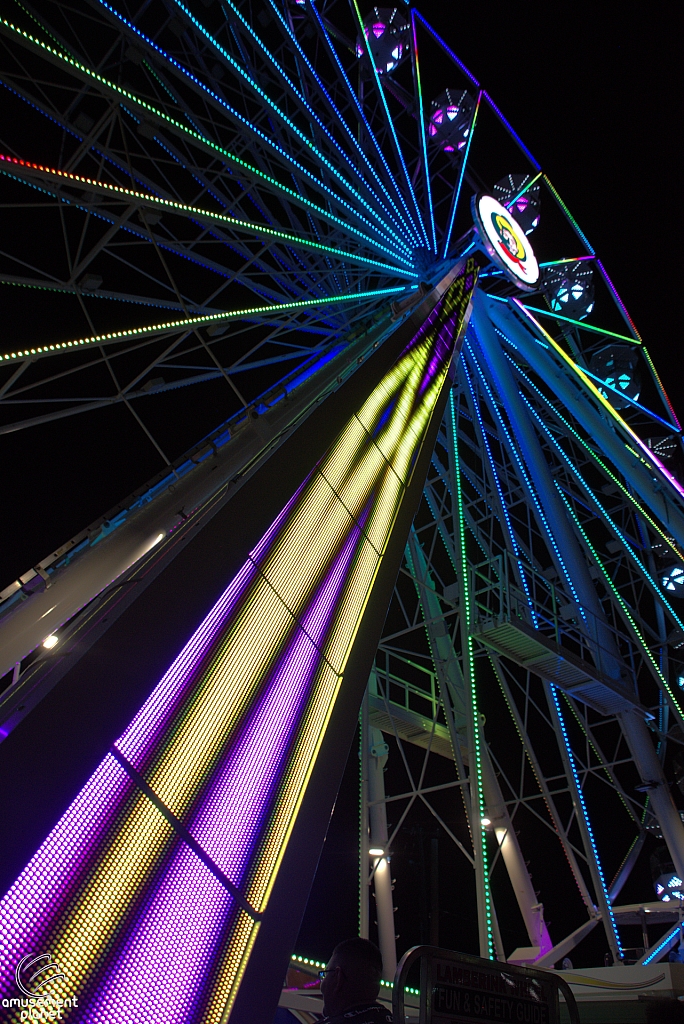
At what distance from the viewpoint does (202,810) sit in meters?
2.81

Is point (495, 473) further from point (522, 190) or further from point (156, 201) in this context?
point (522, 190)

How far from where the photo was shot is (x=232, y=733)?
10.6 ft

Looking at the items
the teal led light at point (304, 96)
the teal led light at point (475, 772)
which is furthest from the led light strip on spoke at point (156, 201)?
the teal led light at point (475, 772)

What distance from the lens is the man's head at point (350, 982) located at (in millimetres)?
3176

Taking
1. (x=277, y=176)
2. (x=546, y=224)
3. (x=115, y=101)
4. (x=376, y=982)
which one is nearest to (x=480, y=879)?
(x=376, y=982)

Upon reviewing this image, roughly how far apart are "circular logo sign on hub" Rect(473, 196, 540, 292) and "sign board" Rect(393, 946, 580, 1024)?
1038 centimetres

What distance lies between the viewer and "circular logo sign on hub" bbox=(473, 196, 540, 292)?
11367mm

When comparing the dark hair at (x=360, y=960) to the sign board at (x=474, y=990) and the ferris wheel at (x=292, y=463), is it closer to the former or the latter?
the sign board at (x=474, y=990)

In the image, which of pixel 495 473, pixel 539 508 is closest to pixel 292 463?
pixel 495 473

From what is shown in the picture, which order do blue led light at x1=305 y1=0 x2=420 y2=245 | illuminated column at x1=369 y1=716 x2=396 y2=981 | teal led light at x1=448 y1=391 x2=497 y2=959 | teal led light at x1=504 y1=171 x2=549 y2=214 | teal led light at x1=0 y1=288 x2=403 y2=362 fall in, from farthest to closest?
teal led light at x1=504 y1=171 x2=549 y2=214 < illuminated column at x1=369 y1=716 x2=396 y2=981 < blue led light at x1=305 y1=0 x2=420 y2=245 < teal led light at x1=448 y1=391 x2=497 y2=959 < teal led light at x1=0 y1=288 x2=403 y2=362

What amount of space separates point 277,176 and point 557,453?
6.96 m

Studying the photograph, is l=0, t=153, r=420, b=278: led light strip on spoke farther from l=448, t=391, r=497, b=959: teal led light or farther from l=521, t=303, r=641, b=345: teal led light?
l=521, t=303, r=641, b=345: teal led light

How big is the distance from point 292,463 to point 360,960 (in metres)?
2.91

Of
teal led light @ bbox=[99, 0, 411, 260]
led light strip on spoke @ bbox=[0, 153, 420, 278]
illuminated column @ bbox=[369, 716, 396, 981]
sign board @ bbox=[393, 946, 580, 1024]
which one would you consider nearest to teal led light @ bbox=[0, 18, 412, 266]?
teal led light @ bbox=[99, 0, 411, 260]
